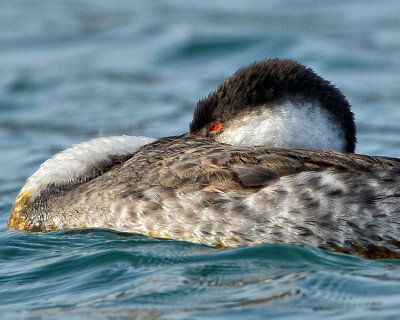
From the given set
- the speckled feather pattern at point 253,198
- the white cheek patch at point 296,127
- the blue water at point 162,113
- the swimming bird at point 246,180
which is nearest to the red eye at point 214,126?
the swimming bird at point 246,180

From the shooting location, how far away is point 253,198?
7.08 metres

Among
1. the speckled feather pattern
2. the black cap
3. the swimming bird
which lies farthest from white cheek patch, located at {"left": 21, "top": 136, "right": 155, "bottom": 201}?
the black cap

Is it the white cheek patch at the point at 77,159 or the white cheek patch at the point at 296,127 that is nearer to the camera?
the white cheek patch at the point at 296,127

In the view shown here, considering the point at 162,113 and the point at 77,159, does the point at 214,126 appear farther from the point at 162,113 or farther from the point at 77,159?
the point at 162,113

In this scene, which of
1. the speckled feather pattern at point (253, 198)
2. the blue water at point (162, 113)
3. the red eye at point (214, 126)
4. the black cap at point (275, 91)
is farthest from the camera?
the red eye at point (214, 126)

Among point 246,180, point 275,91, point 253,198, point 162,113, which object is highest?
point 162,113

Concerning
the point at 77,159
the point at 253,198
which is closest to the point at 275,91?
the point at 253,198

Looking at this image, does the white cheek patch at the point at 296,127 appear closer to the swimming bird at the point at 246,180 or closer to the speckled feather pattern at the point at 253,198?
the swimming bird at the point at 246,180

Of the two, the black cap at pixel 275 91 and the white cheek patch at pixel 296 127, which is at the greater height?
the black cap at pixel 275 91

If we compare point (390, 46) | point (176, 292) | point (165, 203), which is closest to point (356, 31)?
point (390, 46)

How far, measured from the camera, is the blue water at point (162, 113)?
6238 millimetres

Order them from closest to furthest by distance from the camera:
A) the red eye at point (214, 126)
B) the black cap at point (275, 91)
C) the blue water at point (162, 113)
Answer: the blue water at point (162, 113) < the black cap at point (275, 91) < the red eye at point (214, 126)

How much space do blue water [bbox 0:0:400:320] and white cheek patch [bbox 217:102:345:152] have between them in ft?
4.77

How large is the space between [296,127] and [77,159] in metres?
2.03
